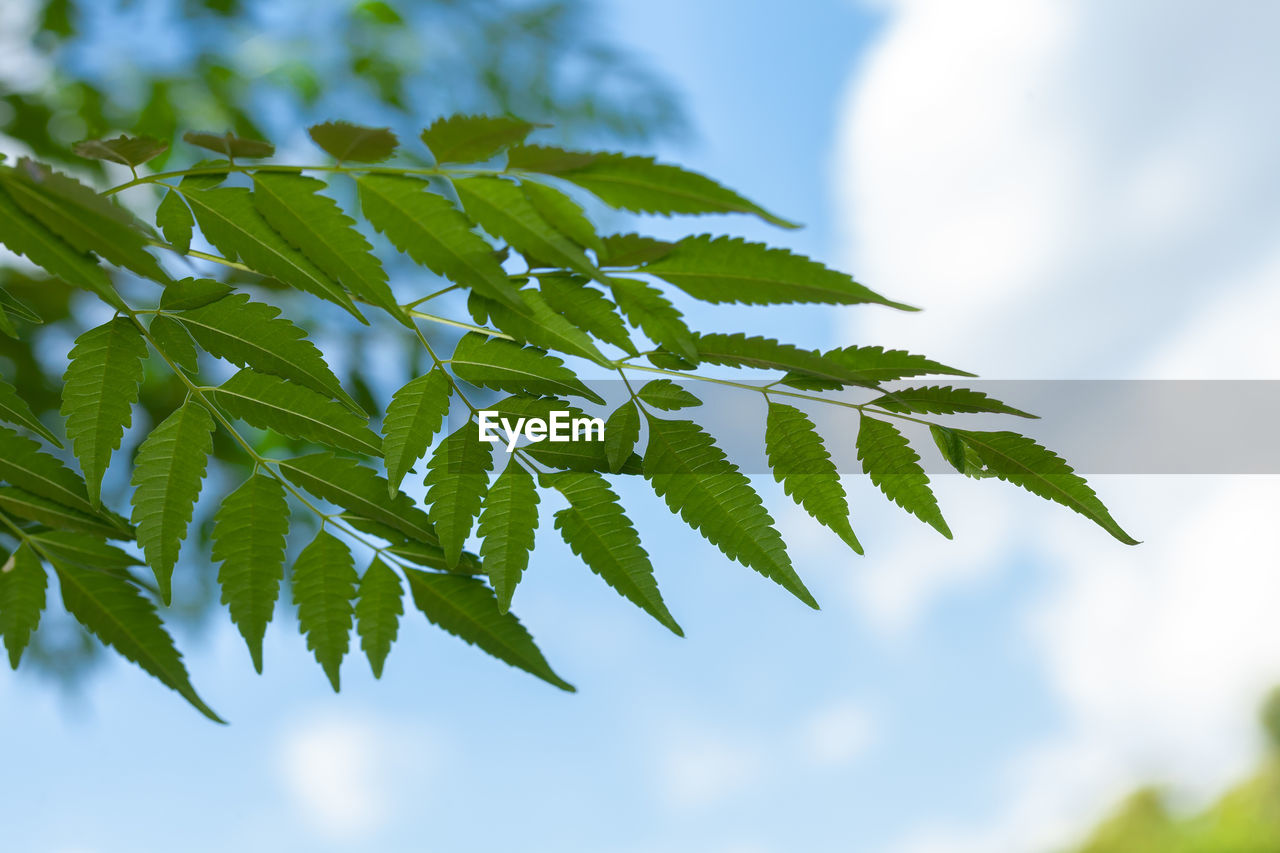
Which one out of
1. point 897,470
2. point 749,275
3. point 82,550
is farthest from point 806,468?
point 82,550

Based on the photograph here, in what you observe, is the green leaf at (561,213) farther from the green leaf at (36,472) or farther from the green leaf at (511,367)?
the green leaf at (36,472)

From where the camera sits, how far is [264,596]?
0.53 metres

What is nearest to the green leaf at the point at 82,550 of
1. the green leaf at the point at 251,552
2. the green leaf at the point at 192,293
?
the green leaf at the point at 251,552

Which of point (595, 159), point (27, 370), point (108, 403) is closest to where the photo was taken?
point (595, 159)

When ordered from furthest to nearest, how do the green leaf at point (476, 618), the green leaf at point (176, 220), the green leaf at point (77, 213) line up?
the green leaf at point (476, 618), the green leaf at point (176, 220), the green leaf at point (77, 213)

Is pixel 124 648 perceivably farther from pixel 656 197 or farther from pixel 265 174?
pixel 656 197

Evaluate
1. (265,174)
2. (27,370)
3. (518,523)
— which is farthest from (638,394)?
(27,370)

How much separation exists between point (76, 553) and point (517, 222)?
0.41 metres

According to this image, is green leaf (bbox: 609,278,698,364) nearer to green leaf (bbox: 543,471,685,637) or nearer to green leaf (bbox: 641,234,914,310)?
green leaf (bbox: 641,234,914,310)

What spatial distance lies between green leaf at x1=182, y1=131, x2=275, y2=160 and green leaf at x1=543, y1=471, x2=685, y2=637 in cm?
22

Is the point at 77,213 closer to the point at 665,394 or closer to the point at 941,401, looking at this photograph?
the point at 665,394

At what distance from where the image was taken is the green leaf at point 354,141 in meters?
0.37

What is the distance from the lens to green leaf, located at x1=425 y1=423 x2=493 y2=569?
19.1 inches

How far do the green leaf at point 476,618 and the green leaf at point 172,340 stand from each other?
0.18 meters
